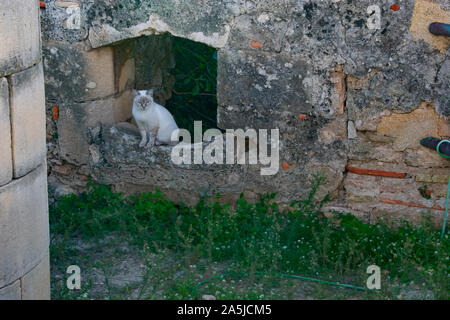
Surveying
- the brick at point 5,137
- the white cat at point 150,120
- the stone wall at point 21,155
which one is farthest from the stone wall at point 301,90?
the brick at point 5,137

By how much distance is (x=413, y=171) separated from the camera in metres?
5.23

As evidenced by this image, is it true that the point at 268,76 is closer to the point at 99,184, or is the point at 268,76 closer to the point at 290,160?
the point at 290,160

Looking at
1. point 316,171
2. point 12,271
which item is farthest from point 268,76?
point 12,271

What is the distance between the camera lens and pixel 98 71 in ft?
18.6

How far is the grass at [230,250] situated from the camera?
4492mm

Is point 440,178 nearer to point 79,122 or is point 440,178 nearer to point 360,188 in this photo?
point 360,188

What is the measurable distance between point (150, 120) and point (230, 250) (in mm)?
1461

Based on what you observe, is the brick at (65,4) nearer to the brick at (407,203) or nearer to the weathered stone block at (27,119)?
the weathered stone block at (27,119)

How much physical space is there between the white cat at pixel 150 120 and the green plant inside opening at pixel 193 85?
1180mm

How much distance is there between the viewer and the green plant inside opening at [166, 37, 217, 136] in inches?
283

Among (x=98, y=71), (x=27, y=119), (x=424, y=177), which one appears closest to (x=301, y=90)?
(x=424, y=177)

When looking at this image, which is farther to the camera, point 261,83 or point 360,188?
point 360,188
